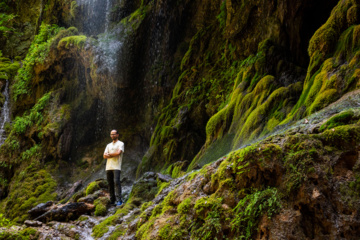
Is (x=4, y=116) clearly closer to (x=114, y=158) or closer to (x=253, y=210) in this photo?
(x=114, y=158)

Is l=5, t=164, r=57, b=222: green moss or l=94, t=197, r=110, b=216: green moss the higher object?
l=94, t=197, r=110, b=216: green moss

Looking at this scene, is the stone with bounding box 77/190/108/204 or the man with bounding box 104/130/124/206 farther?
the stone with bounding box 77/190/108/204

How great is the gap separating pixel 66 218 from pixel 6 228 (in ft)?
7.06


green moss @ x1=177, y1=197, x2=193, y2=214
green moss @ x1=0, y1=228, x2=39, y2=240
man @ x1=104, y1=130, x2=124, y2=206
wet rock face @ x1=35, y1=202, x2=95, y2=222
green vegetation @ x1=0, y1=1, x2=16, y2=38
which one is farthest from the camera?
green vegetation @ x1=0, y1=1, x2=16, y2=38

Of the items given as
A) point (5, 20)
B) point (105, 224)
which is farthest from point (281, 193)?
point (5, 20)

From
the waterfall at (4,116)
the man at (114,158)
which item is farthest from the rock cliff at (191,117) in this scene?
the man at (114,158)

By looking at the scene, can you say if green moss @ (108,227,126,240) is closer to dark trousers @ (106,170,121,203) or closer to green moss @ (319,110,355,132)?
dark trousers @ (106,170,121,203)

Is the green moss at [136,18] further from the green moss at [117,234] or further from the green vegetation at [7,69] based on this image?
the green moss at [117,234]

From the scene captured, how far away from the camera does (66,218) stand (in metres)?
7.24

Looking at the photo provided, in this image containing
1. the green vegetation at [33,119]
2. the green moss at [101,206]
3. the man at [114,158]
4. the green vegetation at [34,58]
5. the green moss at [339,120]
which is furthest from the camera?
the green vegetation at [34,58]

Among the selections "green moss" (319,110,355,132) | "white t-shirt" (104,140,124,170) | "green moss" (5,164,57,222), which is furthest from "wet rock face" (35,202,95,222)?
"green moss" (5,164,57,222)

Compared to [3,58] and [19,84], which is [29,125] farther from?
[3,58]

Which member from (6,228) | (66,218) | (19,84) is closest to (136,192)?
(66,218)

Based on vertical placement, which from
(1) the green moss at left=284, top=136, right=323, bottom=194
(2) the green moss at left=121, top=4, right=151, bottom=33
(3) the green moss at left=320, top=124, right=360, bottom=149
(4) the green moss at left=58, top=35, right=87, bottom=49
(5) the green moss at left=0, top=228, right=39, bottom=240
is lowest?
(5) the green moss at left=0, top=228, right=39, bottom=240
